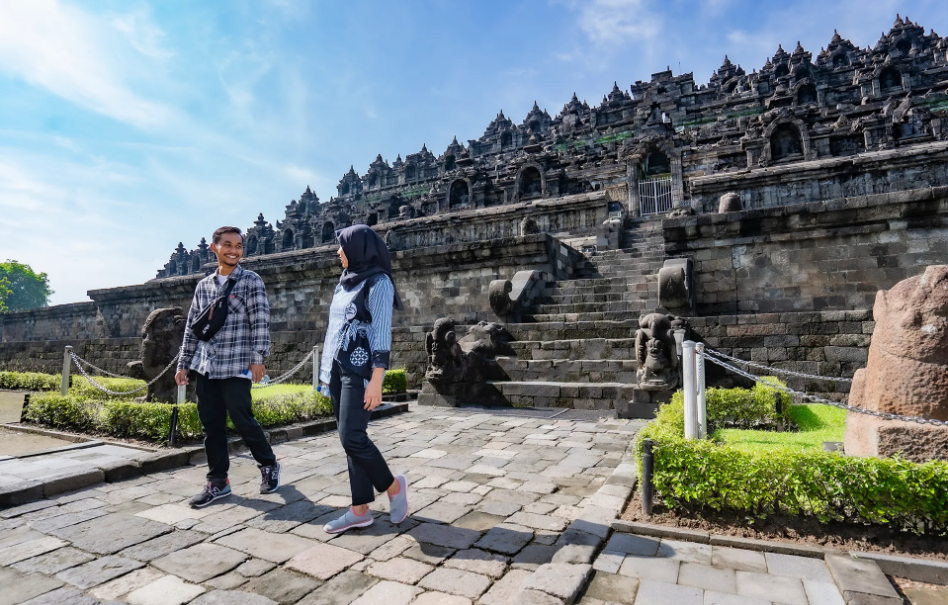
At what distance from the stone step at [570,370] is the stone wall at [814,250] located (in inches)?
116

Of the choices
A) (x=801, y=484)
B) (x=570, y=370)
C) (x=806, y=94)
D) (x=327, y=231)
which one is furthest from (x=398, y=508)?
(x=806, y=94)

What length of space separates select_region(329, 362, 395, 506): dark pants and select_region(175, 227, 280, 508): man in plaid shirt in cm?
111

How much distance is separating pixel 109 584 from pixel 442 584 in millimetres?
1690

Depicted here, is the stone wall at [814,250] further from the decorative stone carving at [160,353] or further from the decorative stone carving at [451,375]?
the decorative stone carving at [160,353]

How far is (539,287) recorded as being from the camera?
11.7 metres

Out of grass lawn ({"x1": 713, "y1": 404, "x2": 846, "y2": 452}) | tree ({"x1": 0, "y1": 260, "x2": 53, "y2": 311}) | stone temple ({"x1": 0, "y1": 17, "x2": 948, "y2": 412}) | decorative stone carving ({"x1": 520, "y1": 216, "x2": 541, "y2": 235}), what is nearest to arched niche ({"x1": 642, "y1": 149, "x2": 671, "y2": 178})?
stone temple ({"x1": 0, "y1": 17, "x2": 948, "y2": 412})

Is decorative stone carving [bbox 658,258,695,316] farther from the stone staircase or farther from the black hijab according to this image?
the black hijab

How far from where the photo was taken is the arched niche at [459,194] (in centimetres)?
2920

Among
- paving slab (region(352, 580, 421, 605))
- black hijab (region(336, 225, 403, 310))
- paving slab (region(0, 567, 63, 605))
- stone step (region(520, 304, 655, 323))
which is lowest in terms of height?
paving slab (region(352, 580, 421, 605))

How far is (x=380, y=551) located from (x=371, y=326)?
130 cm

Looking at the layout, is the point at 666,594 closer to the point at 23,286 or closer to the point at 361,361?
the point at 361,361

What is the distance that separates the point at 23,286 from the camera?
6053 cm

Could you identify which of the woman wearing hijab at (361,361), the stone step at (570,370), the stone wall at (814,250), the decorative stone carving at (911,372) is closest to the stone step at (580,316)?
the stone wall at (814,250)

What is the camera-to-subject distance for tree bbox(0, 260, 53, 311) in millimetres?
57653
